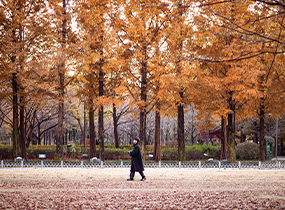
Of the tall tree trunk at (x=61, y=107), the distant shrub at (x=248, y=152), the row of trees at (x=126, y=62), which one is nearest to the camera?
the row of trees at (x=126, y=62)

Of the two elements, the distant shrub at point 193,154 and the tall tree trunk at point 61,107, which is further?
the distant shrub at point 193,154

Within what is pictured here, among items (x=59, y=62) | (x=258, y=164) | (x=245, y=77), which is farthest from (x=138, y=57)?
(x=258, y=164)

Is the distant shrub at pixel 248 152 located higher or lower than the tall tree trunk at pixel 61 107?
lower

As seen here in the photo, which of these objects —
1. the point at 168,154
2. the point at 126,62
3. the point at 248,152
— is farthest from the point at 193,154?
the point at 126,62

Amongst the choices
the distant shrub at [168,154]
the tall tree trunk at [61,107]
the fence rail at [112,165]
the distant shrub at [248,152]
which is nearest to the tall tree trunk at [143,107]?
the fence rail at [112,165]

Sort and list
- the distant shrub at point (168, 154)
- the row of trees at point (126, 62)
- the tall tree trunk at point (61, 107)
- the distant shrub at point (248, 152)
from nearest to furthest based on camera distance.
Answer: the row of trees at point (126, 62) < the tall tree trunk at point (61, 107) < the distant shrub at point (168, 154) < the distant shrub at point (248, 152)

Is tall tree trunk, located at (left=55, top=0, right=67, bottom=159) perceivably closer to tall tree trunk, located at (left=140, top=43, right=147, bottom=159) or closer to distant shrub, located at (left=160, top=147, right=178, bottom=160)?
tall tree trunk, located at (left=140, top=43, right=147, bottom=159)

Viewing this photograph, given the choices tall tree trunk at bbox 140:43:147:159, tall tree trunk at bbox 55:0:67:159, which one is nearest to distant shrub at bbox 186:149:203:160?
tall tree trunk at bbox 140:43:147:159

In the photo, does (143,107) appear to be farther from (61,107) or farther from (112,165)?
(61,107)

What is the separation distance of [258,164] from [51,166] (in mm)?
12170

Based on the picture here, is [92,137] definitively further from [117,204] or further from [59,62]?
[117,204]

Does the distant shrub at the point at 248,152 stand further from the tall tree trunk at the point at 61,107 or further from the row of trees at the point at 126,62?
the tall tree trunk at the point at 61,107

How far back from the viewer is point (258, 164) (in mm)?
18297

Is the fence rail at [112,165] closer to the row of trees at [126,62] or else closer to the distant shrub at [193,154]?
the row of trees at [126,62]
